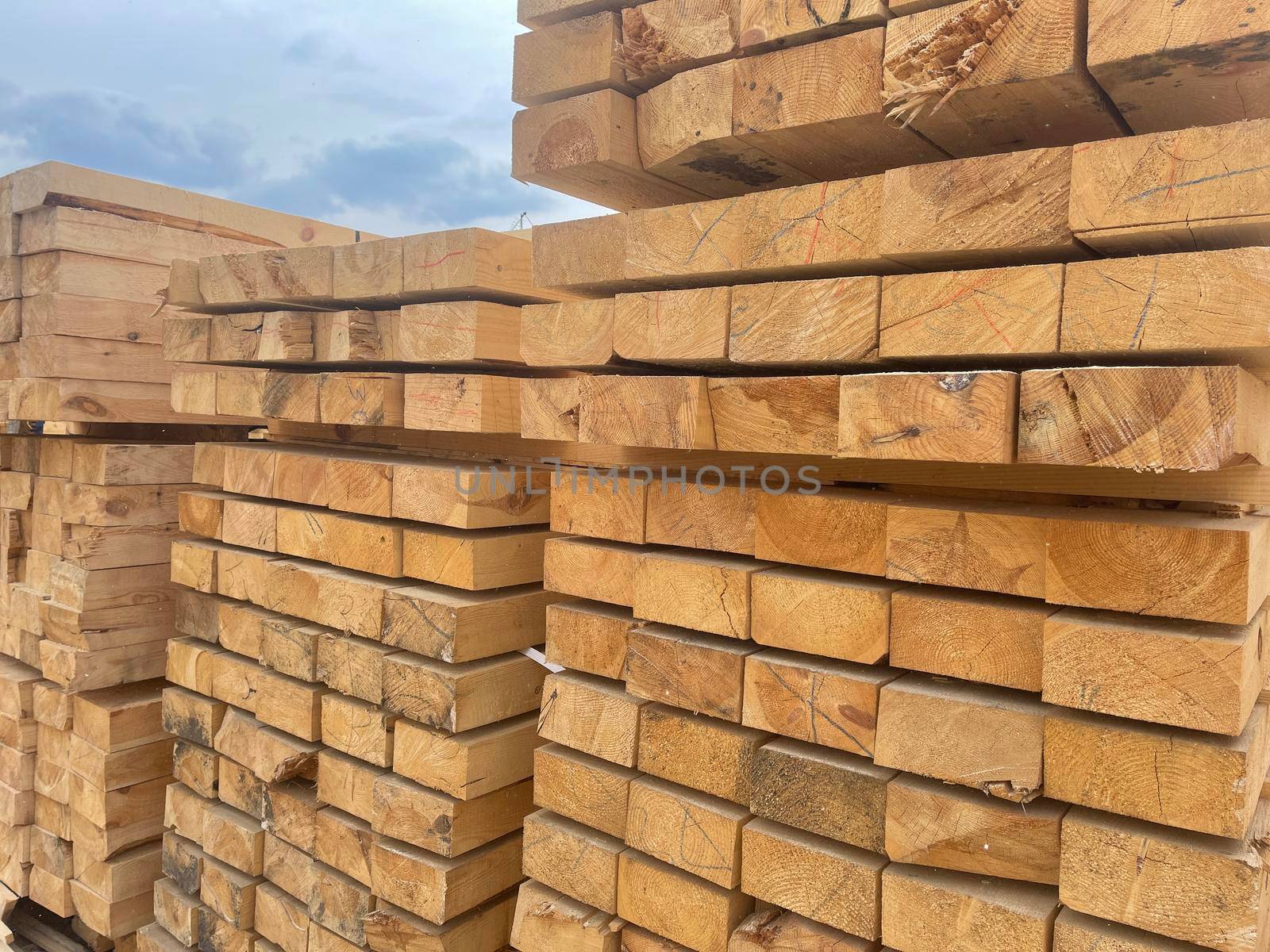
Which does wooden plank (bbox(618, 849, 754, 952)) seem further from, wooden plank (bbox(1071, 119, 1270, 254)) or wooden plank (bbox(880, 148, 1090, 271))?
wooden plank (bbox(1071, 119, 1270, 254))

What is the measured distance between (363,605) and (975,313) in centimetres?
182

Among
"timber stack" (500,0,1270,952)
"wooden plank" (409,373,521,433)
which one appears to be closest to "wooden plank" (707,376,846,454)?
"timber stack" (500,0,1270,952)

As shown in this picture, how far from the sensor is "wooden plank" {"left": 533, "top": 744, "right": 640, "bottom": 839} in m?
2.04

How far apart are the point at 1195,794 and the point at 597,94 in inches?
66.7

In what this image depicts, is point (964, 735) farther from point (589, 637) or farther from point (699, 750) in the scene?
point (589, 637)

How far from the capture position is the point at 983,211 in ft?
4.76

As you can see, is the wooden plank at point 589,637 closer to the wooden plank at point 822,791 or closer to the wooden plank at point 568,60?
the wooden plank at point 822,791

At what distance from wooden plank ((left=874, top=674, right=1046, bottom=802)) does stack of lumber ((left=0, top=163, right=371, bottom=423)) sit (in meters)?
3.10

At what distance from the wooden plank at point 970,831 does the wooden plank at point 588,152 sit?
4.57 feet

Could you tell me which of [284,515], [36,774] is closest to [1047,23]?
[284,515]

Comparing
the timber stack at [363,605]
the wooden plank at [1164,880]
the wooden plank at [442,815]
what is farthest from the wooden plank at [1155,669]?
the wooden plank at [442,815]

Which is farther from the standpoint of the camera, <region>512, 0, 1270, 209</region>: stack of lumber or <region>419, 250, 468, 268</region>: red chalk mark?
<region>419, 250, 468, 268</region>: red chalk mark

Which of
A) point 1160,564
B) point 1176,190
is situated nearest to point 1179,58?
point 1176,190

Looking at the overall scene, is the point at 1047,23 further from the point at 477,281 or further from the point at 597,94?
the point at 477,281
